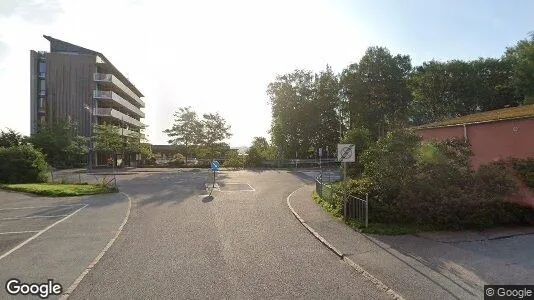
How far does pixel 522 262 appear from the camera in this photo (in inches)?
331

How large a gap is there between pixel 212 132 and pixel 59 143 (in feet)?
63.4

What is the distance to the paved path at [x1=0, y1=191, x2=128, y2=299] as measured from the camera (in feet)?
27.9

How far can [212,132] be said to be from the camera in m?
59.1

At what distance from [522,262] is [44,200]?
20.4 m

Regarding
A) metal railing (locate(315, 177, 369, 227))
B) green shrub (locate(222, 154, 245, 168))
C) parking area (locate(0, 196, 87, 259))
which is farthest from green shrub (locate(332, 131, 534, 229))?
green shrub (locate(222, 154, 245, 168))

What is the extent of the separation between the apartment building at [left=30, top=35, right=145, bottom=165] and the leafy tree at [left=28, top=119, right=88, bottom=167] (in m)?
4.48

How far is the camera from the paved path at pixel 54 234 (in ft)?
27.9

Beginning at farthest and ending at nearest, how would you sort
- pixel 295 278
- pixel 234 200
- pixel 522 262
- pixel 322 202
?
pixel 234 200 < pixel 322 202 < pixel 522 262 < pixel 295 278

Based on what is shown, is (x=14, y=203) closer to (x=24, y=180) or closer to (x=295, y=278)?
(x=24, y=180)

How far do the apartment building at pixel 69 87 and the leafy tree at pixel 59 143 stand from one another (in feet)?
14.7

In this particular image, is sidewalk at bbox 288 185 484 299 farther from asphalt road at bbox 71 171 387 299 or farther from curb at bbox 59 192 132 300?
curb at bbox 59 192 132 300

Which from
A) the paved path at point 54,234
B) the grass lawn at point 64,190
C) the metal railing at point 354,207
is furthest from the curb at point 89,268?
the grass lawn at point 64,190

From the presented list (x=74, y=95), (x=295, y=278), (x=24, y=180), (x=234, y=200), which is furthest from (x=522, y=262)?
(x=74, y=95)

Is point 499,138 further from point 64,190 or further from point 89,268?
point 64,190
